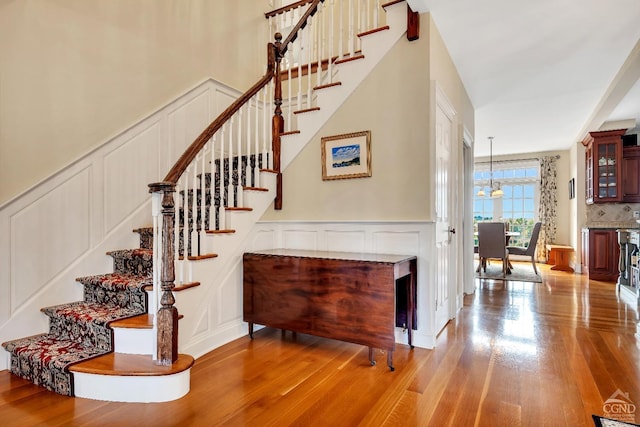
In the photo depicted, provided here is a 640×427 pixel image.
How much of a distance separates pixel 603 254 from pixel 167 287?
6.96 meters

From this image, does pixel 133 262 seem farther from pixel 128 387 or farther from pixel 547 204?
pixel 547 204

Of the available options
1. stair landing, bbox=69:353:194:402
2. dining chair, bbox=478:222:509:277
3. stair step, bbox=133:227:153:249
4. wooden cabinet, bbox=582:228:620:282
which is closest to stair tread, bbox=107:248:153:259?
stair step, bbox=133:227:153:249

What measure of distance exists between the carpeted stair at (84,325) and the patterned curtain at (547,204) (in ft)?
28.1

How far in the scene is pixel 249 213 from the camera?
3.13 m

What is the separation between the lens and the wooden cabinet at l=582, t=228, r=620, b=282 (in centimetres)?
584

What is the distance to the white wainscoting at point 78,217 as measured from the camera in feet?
7.86

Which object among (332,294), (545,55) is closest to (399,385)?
(332,294)

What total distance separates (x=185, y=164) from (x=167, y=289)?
83 cm

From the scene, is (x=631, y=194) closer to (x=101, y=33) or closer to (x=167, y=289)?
(x=167, y=289)

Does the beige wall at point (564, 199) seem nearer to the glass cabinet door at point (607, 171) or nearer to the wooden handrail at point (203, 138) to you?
the glass cabinet door at point (607, 171)

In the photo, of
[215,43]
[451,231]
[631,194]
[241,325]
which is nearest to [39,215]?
[241,325]

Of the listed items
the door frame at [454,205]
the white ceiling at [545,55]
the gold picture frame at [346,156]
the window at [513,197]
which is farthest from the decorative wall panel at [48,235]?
the window at [513,197]

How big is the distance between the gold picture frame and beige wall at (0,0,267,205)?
174 centimetres

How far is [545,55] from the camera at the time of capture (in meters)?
3.50
